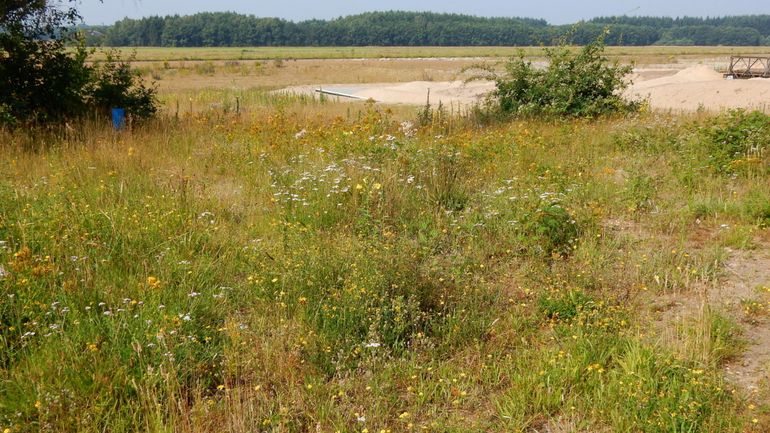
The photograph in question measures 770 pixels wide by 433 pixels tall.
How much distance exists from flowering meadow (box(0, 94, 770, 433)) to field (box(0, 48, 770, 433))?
2cm

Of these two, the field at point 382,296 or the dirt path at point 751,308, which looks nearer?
the field at point 382,296

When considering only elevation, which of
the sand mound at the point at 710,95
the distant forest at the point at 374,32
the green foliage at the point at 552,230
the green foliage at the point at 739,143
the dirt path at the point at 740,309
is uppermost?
the distant forest at the point at 374,32

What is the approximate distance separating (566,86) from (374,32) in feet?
553

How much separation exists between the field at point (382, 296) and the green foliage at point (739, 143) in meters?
0.10

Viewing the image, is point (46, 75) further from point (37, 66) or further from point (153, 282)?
point (153, 282)

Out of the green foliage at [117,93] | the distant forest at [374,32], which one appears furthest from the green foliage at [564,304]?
the distant forest at [374,32]

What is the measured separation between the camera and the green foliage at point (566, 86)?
527 inches

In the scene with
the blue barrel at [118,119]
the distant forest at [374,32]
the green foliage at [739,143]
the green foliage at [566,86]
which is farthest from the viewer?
the distant forest at [374,32]

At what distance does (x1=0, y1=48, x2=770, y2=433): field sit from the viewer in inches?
129

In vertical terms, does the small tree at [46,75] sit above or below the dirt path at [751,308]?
above

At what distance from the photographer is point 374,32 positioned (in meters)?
174

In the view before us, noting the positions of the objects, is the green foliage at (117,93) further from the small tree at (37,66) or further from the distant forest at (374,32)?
the distant forest at (374,32)

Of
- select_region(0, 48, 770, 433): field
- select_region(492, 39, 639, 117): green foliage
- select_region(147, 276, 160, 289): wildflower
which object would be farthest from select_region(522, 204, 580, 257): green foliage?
select_region(492, 39, 639, 117): green foliage

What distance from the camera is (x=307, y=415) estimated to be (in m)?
3.28
